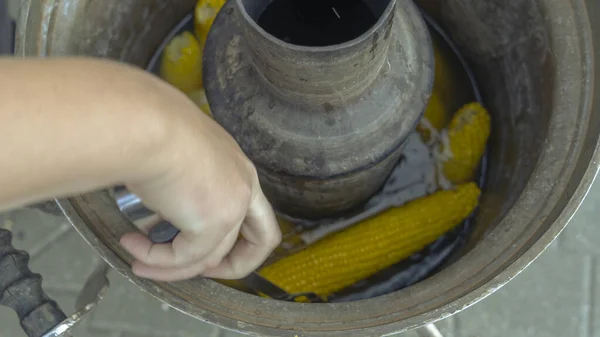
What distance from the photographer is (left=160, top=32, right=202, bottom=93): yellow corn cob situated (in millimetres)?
805

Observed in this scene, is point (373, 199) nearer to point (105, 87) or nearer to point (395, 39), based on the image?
point (395, 39)

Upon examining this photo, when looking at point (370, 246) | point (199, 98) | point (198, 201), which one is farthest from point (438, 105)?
point (198, 201)

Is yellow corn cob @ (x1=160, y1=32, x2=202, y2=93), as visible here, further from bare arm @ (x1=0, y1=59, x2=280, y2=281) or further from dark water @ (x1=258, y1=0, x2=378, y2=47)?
bare arm @ (x1=0, y1=59, x2=280, y2=281)

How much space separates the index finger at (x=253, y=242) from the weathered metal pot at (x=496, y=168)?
0.02m

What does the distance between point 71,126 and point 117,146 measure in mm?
29

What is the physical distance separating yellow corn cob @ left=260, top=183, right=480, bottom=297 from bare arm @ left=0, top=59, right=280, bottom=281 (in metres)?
0.29

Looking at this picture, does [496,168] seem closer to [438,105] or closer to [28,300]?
[438,105]

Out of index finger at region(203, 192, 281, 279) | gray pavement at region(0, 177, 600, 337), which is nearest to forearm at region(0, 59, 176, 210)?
index finger at region(203, 192, 281, 279)

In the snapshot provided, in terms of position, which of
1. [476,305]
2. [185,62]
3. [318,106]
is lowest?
[476,305]

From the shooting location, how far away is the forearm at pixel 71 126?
290 mm

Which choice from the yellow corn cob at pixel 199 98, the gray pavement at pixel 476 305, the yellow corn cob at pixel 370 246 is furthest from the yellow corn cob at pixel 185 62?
the gray pavement at pixel 476 305

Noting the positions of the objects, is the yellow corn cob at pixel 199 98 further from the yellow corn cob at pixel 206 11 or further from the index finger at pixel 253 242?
the index finger at pixel 253 242

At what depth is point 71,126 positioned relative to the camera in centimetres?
30

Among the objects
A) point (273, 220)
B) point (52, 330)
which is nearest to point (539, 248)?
point (273, 220)
